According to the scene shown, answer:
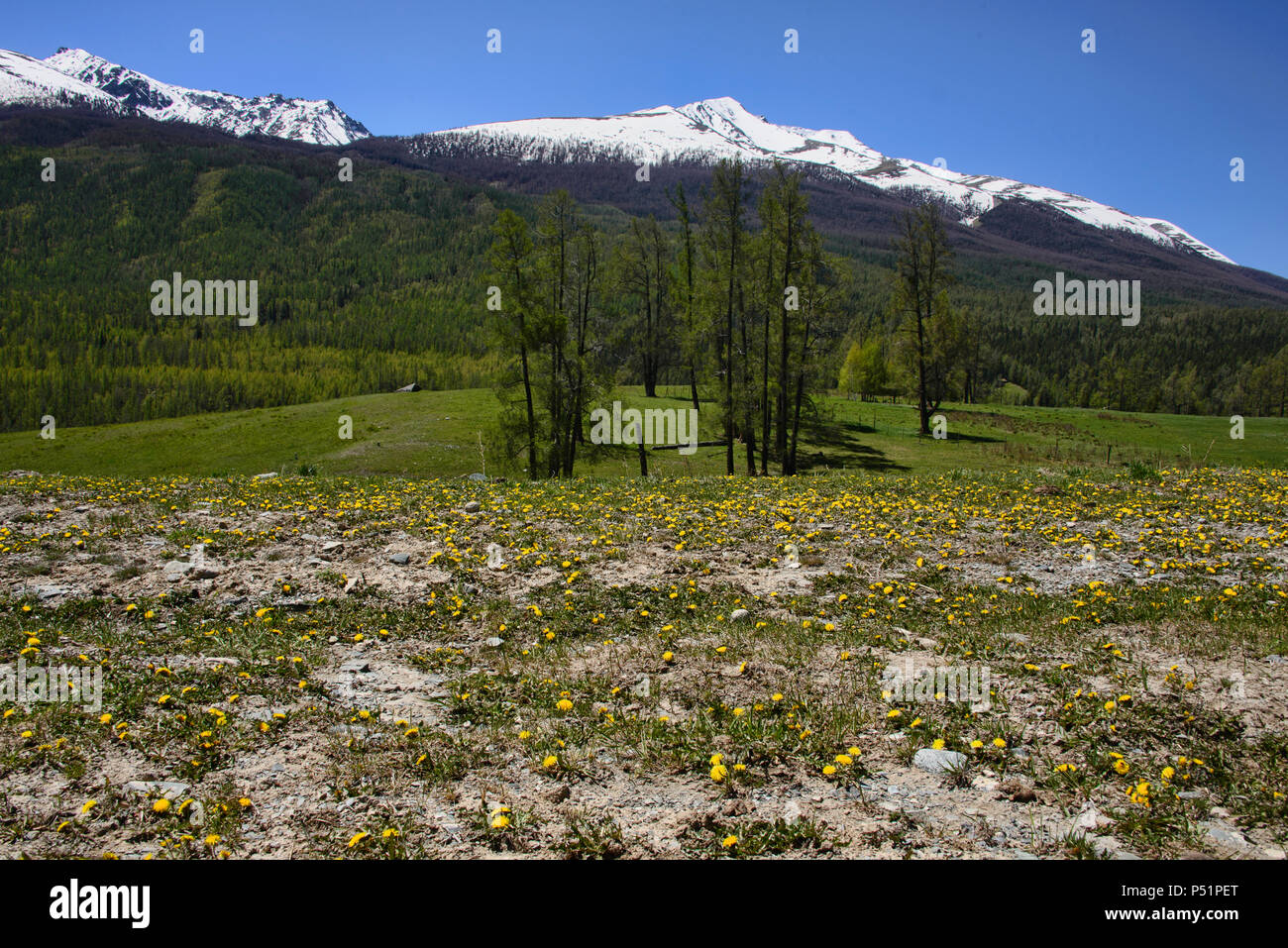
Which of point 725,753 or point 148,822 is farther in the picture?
point 725,753

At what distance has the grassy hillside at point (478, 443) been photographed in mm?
41469

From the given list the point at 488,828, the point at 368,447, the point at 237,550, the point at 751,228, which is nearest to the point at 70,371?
the point at 368,447

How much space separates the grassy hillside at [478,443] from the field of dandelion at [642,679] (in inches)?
1118

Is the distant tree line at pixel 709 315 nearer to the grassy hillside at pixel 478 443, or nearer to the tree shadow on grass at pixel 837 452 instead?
the tree shadow on grass at pixel 837 452

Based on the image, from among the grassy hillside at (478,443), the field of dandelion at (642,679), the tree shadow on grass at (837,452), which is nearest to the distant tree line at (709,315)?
the tree shadow on grass at (837,452)

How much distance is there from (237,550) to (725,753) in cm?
909

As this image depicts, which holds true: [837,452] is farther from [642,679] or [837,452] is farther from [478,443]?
[642,679]

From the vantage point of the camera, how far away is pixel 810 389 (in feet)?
135

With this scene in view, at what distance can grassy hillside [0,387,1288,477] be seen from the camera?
41.5 meters

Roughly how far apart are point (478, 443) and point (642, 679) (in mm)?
43455

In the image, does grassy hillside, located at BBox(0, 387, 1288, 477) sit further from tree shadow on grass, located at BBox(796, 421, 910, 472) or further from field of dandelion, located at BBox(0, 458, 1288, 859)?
field of dandelion, located at BBox(0, 458, 1288, 859)

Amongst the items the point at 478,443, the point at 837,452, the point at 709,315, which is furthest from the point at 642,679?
the point at 478,443

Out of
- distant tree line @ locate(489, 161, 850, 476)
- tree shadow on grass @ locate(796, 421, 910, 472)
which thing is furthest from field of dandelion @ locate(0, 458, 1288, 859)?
tree shadow on grass @ locate(796, 421, 910, 472)
